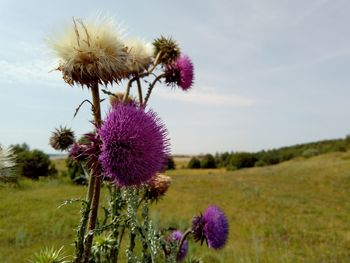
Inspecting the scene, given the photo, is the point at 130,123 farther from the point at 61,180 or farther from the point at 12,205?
the point at 61,180

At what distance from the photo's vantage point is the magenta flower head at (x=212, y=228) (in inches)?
117

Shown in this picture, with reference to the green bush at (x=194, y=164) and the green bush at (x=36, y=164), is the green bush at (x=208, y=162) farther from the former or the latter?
the green bush at (x=36, y=164)

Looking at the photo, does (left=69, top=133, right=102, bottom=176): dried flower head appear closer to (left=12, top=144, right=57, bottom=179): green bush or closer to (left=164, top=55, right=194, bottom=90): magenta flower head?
(left=164, top=55, right=194, bottom=90): magenta flower head

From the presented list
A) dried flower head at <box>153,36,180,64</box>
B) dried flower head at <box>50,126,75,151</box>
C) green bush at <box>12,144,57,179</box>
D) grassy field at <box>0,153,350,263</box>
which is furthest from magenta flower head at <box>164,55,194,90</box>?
green bush at <box>12,144,57,179</box>

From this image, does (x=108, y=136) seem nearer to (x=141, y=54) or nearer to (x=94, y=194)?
(x=94, y=194)

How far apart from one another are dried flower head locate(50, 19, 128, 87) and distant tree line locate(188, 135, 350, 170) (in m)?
33.0

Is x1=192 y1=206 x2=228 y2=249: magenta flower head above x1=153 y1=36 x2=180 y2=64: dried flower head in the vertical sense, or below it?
below

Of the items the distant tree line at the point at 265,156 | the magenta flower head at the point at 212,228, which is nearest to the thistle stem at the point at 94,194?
the magenta flower head at the point at 212,228

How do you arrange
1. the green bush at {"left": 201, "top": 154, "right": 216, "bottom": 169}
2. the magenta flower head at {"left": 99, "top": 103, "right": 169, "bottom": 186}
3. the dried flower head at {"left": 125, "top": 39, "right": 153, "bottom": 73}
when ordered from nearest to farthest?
the magenta flower head at {"left": 99, "top": 103, "right": 169, "bottom": 186}
the dried flower head at {"left": 125, "top": 39, "right": 153, "bottom": 73}
the green bush at {"left": 201, "top": 154, "right": 216, "bottom": 169}

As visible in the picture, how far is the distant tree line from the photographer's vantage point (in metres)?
34.3

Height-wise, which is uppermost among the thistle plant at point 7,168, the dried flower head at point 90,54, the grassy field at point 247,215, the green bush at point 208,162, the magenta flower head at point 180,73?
the green bush at point 208,162

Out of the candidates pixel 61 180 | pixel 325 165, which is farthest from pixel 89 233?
pixel 325 165

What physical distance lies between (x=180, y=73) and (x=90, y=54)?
1.35m

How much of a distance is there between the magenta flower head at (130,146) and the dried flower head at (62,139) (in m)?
1.43
